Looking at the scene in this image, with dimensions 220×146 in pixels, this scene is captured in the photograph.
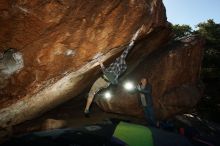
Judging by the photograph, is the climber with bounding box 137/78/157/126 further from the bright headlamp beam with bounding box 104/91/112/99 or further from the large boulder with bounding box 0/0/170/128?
the large boulder with bounding box 0/0/170/128

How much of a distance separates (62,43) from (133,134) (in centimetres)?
320

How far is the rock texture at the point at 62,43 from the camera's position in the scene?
5973 millimetres

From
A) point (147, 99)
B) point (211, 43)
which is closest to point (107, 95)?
point (147, 99)

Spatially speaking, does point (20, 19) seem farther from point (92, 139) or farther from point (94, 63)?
point (92, 139)

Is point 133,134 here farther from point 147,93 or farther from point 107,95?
point 107,95

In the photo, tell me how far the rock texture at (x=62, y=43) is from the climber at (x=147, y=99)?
67cm

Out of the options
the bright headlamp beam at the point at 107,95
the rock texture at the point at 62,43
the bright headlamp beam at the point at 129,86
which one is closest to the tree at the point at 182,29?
the rock texture at the point at 62,43

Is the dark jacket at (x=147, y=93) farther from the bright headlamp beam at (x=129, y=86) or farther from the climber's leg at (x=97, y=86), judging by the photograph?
the climber's leg at (x=97, y=86)

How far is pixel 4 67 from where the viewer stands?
244 inches

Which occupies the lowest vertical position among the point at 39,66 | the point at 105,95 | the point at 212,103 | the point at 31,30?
the point at 212,103

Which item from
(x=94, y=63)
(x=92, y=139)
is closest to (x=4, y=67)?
(x=94, y=63)

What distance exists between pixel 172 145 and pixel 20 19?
4.19 metres

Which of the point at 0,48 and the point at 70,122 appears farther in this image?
the point at 70,122

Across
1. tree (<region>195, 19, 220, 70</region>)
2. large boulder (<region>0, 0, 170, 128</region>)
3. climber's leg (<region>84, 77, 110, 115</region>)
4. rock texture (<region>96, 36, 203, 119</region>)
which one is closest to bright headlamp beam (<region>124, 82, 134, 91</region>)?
rock texture (<region>96, 36, 203, 119</region>)
